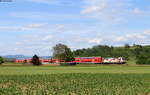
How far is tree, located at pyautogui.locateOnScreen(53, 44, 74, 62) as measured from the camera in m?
152

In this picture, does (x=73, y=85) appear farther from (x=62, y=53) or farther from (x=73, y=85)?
(x=62, y=53)

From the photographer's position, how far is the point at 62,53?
16188 centimetres

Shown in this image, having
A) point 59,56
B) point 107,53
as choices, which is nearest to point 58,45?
point 59,56

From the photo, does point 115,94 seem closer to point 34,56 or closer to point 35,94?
point 35,94

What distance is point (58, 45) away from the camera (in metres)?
167

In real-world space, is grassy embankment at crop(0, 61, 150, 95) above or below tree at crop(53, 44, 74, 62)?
below

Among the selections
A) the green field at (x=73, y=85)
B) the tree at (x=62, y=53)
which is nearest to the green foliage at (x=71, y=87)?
the green field at (x=73, y=85)

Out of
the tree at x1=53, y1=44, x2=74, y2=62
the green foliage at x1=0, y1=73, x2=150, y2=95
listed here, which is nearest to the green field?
the green foliage at x1=0, y1=73, x2=150, y2=95

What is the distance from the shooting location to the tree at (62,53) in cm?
15225

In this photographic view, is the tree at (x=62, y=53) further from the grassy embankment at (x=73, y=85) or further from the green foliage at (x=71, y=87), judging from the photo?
the green foliage at (x=71, y=87)

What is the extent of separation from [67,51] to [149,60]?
42.5 meters

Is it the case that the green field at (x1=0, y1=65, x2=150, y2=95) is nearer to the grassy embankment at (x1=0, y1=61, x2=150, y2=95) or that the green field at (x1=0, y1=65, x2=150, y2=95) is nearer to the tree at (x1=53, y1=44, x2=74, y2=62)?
the grassy embankment at (x1=0, y1=61, x2=150, y2=95)

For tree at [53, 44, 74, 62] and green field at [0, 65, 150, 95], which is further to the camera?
tree at [53, 44, 74, 62]

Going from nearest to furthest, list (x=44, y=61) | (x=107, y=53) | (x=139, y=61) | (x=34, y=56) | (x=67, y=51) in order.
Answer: (x=34, y=56) → (x=139, y=61) → (x=44, y=61) → (x=67, y=51) → (x=107, y=53)
